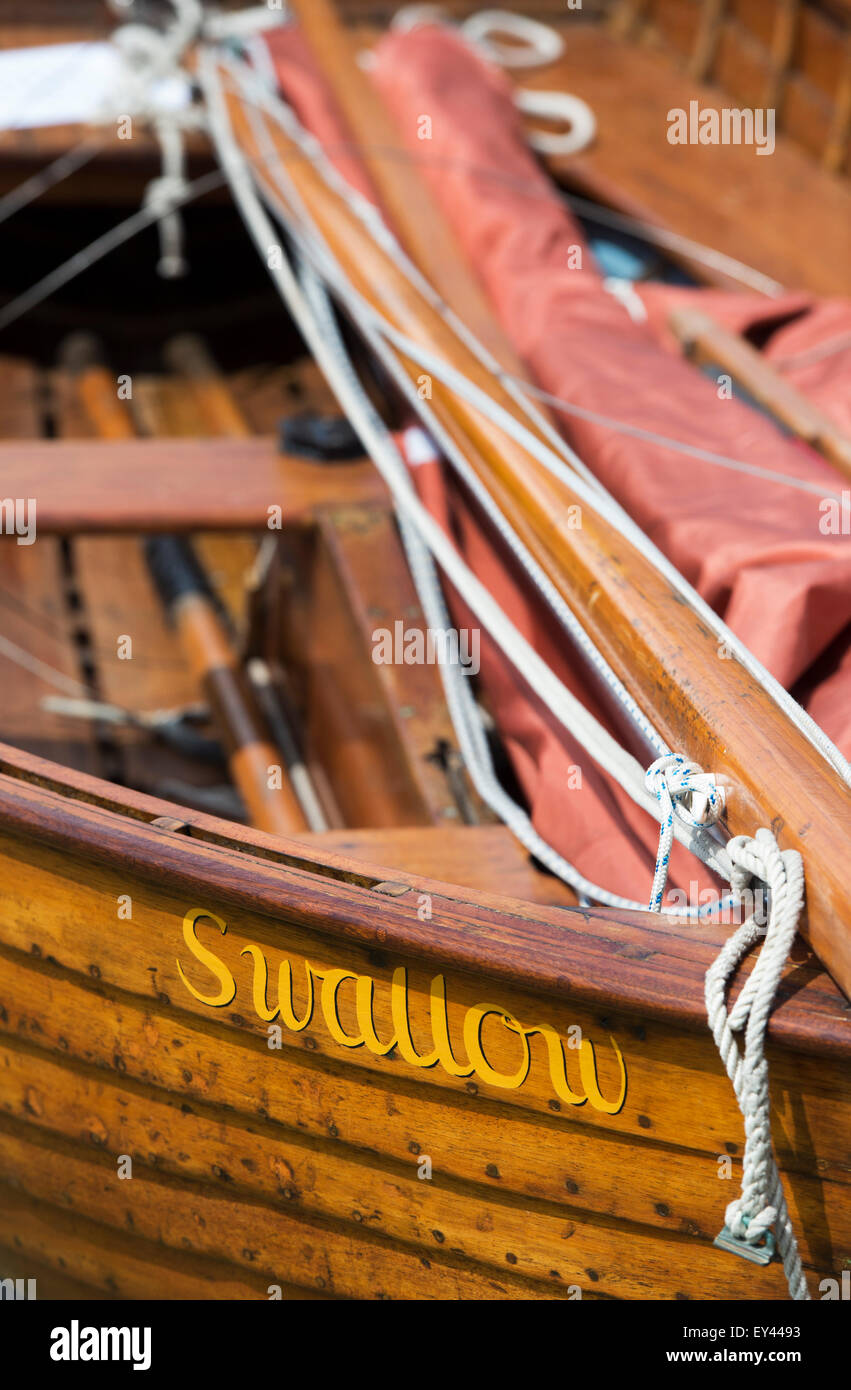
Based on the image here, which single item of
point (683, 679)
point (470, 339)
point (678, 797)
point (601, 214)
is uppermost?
point (601, 214)

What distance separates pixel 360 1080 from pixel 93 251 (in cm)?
278

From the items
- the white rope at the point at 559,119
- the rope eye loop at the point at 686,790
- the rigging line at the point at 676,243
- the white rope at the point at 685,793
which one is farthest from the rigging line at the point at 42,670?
the rope eye loop at the point at 686,790

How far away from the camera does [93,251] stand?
360cm

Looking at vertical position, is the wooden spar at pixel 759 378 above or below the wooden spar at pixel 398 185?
below

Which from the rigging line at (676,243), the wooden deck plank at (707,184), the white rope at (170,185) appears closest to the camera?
the rigging line at (676,243)

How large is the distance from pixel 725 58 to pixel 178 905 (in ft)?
10.3

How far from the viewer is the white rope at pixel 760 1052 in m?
1.14

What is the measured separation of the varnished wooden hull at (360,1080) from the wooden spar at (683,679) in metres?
0.11

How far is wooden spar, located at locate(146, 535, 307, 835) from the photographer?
2.22 m

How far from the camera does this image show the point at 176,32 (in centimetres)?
337

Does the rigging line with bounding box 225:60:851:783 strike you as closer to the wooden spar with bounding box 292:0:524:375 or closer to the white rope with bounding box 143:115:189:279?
the wooden spar with bounding box 292:0:524:375

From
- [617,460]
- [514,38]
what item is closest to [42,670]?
[617,460]

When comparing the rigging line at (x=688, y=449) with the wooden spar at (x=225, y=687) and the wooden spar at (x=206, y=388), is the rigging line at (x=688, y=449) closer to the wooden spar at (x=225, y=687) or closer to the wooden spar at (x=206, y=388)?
the wooden spar at (x=225, y=687)

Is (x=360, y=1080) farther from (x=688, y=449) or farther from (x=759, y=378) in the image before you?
(x=759, y=378)
